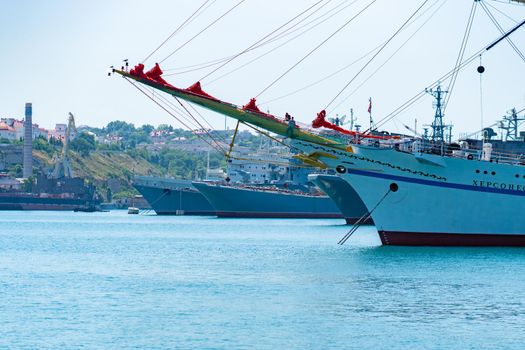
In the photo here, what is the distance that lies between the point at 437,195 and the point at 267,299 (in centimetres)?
2046

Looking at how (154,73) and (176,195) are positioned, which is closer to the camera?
(154,73)

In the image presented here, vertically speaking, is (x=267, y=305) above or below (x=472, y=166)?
below

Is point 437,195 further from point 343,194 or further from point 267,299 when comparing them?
point 343,194

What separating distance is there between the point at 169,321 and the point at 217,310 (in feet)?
7.84

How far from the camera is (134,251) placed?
60531 millimetres

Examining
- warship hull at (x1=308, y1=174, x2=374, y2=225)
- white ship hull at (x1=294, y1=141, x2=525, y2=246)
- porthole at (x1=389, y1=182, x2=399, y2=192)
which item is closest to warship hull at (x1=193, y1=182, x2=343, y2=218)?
warship hull at (x1=308, y1=174, x2=374, y2=225)

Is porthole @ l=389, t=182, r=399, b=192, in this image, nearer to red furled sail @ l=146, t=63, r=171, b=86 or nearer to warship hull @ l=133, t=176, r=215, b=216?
red furled sail @ l=146, t=63, r=171, b=86

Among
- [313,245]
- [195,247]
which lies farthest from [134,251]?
[313,245]

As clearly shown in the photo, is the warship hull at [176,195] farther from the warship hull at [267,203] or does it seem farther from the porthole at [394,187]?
→ the porthole at [394,187]

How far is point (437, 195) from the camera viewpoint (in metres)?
55.2

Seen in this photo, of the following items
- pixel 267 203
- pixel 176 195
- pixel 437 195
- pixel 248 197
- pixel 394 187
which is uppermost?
pixel 176 195

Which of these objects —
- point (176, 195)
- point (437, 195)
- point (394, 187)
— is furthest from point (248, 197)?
point (437, 195)

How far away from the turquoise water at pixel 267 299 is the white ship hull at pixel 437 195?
0.95m

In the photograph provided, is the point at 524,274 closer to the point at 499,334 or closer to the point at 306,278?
the point at 306,278
